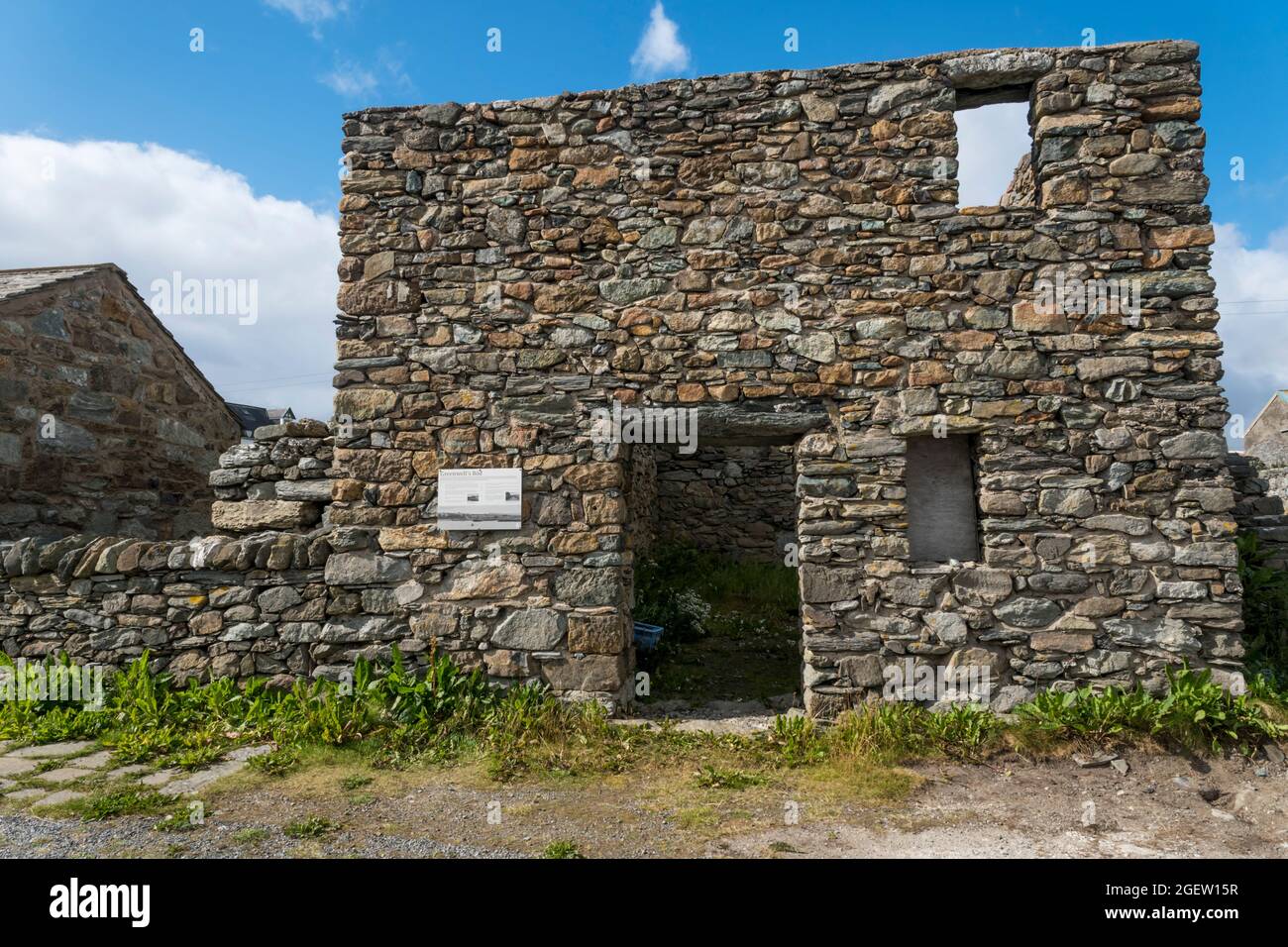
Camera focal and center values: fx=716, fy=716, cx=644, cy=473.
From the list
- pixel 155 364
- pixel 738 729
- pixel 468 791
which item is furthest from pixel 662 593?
pixel 155 364

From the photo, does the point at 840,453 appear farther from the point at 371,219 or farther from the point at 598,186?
the point at 371,219

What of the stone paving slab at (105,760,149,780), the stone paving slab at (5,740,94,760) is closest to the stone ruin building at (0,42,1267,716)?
the stone paving slab at (5,740,94,760)

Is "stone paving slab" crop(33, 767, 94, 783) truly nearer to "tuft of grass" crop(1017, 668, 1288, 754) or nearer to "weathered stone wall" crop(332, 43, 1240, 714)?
"weathered stone wall" crop(332, 43, 1240, 714)

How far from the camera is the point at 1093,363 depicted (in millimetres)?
4926

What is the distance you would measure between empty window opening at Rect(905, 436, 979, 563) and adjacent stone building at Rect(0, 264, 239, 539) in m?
7.60

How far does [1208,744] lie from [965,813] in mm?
1835

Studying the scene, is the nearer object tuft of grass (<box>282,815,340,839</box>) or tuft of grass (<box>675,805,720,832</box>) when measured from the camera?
tuft of grass (<box>282,815,340,839</box>)

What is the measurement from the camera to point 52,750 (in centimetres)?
470

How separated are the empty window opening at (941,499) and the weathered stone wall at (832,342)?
8.1 inches

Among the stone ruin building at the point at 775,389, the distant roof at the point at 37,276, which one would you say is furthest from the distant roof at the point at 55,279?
the stone ruin building at the point at 775,389

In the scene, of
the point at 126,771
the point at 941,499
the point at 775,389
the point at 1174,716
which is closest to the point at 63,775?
the point at 126,771

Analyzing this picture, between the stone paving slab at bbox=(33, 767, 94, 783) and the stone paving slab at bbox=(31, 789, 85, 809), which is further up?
the stone paving slab at bbox=(33, 767, 94, 783)

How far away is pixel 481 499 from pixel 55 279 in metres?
5.53

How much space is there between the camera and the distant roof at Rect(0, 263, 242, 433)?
7.00 m
